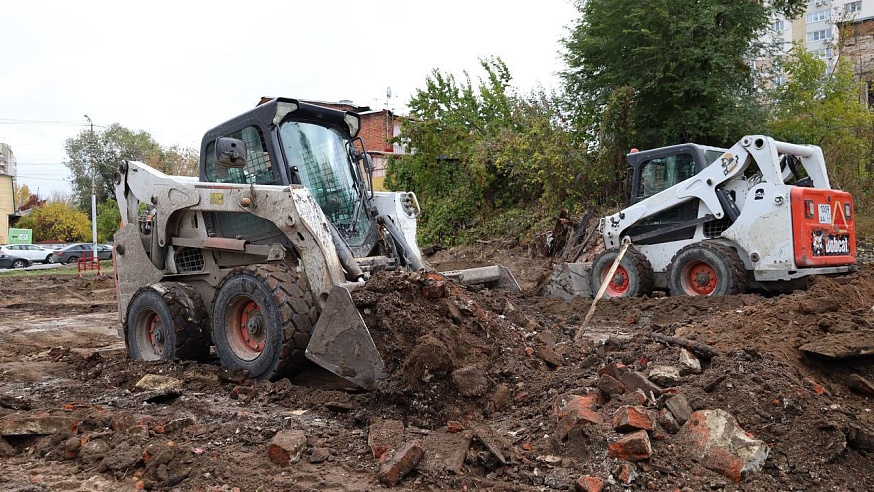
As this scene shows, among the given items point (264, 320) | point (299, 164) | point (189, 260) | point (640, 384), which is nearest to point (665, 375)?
point (640, 384)

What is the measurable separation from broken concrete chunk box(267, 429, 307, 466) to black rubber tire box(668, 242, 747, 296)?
668 centimetres

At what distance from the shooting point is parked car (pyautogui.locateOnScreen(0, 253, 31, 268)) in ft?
104

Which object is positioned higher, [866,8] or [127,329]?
[866,8]

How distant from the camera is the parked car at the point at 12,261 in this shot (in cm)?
3167

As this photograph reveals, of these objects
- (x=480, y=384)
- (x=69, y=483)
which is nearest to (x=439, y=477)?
(x=480, y=384)

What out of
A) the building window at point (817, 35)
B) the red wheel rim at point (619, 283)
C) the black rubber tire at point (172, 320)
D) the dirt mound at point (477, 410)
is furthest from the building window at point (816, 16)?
the black rubber tire at point (172, 320)

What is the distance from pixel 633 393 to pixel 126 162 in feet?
18.6

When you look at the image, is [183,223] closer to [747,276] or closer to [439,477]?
[439,477]

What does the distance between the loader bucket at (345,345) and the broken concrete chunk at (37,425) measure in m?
1.58

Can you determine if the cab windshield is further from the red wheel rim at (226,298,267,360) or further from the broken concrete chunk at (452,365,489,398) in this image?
the broken concrete chunk at (452,365,489,398)

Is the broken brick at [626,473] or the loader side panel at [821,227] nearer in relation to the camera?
the broken brick at [626,473]

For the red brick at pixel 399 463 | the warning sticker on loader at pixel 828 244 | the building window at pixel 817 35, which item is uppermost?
the building window at pixel 817 35

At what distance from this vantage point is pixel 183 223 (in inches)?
257

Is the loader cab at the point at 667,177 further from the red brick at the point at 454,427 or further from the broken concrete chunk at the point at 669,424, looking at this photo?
the red brick at the point at 454,427
